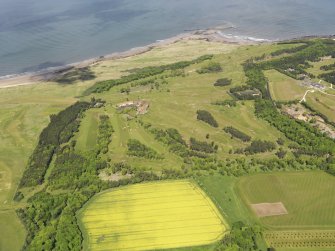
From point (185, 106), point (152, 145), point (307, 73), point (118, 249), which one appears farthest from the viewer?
point (307, 73)

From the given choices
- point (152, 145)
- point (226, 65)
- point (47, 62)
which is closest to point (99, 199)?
point (152, 145)

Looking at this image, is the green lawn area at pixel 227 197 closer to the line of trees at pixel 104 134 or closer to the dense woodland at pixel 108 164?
the dense woodland at pixel 108 164

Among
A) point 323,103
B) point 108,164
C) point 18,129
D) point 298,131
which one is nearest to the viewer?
point 108,164

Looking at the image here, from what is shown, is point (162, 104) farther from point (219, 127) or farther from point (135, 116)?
point (219, 127)

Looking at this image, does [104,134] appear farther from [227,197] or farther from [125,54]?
[125,54]

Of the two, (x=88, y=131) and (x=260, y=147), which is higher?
(x=88, y=131)

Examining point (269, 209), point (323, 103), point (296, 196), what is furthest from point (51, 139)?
point (323, 103)
